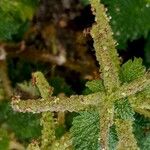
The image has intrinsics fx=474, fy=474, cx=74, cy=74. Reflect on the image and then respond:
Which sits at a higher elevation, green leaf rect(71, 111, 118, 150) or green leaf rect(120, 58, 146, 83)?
green leaf rect(120, 58, 146, 83)

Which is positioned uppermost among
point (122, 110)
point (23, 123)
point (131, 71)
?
point (23, 123)

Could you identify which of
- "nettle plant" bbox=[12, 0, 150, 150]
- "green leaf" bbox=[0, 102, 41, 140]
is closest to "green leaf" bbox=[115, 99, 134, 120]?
"nettle plant" bbox=[12, 0, 150, 150]

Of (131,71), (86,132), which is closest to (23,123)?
(86,132)

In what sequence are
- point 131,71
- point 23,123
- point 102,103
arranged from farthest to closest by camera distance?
point 23,123
point 131,71
point 102,103

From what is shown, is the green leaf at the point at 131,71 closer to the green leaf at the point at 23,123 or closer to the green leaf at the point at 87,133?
the green leaf at the point at 87,133

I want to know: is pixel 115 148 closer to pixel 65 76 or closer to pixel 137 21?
pixel 137 21

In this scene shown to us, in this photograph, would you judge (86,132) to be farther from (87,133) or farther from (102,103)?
(102,103)

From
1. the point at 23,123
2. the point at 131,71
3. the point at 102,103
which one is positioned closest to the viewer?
the point at 102,103

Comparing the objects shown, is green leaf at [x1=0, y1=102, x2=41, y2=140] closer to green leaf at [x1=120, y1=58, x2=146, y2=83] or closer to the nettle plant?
the nettle plant

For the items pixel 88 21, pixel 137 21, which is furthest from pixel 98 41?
pixel 88 21
